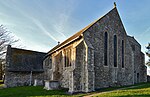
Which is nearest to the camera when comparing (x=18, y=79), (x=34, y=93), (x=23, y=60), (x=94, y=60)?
(x=34, y=93)

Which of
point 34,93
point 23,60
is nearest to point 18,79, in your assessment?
point 23,60

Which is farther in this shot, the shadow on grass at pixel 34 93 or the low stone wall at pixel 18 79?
the low stone wall at pixel 18 79

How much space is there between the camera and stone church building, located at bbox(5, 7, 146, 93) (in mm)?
16734

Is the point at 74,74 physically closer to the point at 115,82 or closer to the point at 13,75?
the point at 115,82

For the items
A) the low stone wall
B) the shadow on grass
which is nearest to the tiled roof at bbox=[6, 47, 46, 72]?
the low stone wall

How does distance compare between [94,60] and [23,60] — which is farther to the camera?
[23,60]

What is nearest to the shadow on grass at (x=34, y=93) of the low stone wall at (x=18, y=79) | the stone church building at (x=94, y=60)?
the stone church building at (x=94, y=60)

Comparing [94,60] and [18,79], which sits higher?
[94,60]

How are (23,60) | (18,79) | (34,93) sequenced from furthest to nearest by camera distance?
(23,60), (18,79), (34,93)

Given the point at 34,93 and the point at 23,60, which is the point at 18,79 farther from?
the point at 34,93

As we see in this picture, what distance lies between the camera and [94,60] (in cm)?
1870

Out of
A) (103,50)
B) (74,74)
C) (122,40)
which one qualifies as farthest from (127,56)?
(74,74)

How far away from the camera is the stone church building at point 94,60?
16734mm

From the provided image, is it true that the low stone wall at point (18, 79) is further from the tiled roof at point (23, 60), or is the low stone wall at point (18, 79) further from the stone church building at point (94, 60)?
the tiled roof at point (23, 60)
